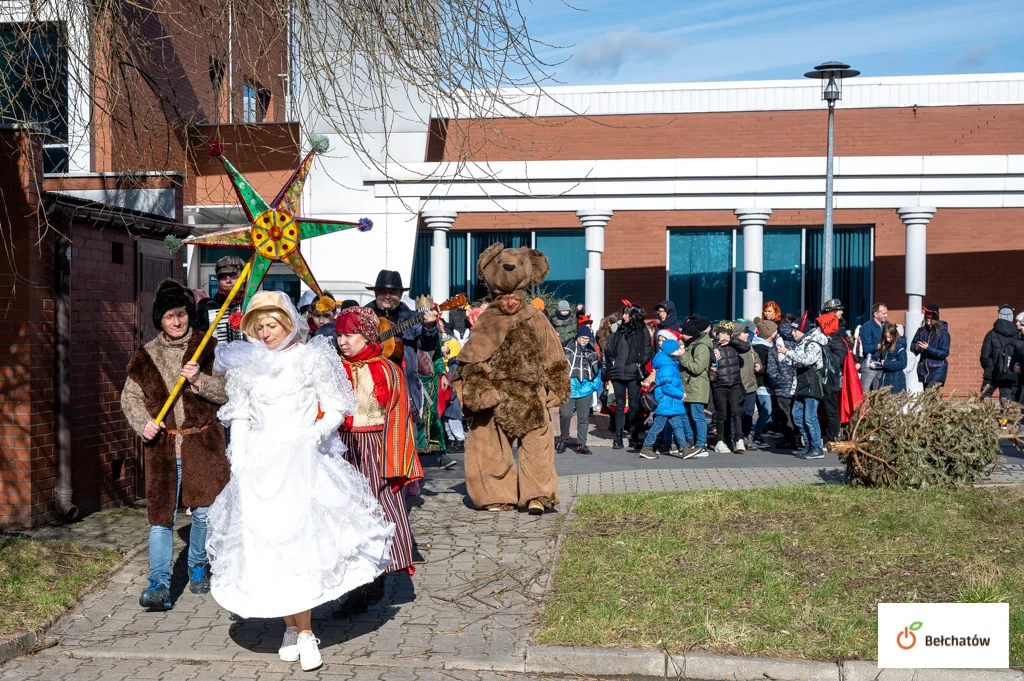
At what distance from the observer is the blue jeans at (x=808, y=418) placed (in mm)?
12898

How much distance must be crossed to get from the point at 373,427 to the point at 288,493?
1.04m

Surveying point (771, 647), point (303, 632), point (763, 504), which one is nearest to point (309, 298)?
point (763, 504)

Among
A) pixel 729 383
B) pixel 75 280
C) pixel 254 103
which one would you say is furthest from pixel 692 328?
pixel 75 280

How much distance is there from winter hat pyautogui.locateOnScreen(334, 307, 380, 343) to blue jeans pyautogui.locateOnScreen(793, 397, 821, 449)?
25.4 feet

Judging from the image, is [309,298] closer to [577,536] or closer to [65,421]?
[65,421]

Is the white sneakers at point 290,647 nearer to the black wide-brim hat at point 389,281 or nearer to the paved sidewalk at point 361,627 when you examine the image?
the paved sidewalk at point 361,627

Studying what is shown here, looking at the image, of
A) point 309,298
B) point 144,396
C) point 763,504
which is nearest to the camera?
point 144,396

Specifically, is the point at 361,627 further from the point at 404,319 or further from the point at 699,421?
the point at 699,421

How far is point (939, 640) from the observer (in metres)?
5.34

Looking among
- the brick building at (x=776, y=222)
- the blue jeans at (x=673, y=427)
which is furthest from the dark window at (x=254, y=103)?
the blue jeans at (x=673, y=427)

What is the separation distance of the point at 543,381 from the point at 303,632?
4124 mm

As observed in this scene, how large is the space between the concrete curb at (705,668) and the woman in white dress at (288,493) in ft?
2.54

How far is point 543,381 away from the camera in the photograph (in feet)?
30.5

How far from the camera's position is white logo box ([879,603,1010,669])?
529 cm
